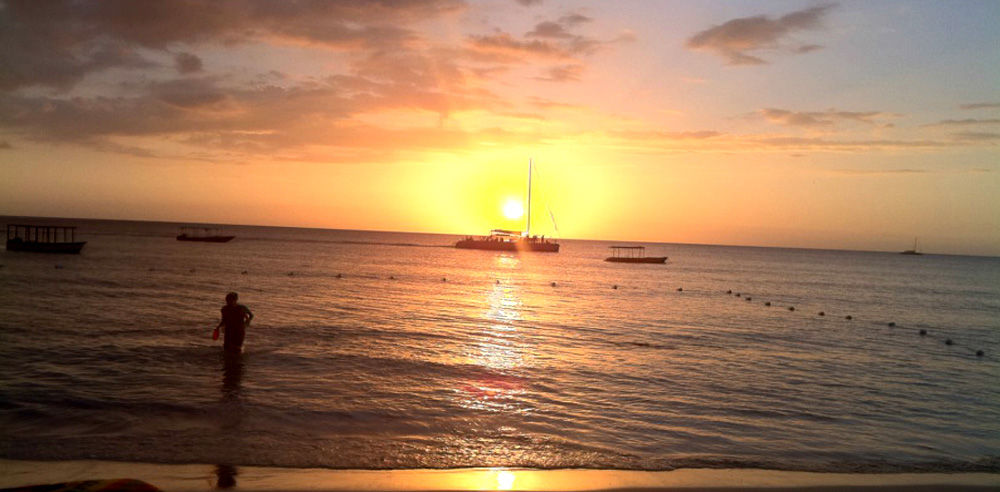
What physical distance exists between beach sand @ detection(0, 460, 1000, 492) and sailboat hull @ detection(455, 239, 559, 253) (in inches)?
5399

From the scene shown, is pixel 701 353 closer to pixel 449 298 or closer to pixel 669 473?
pixel 669 473

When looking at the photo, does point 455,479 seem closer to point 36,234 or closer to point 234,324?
point 234,324

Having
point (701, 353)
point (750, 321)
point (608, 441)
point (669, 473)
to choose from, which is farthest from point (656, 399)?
point (750, 321)

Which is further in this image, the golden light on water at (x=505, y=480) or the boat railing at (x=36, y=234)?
the boat railing at (x=36, y=234)

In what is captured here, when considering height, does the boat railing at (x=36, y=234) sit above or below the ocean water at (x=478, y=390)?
above

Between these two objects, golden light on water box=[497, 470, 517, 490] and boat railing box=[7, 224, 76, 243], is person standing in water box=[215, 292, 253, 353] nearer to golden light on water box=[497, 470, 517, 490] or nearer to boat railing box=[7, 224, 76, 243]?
golden light on water box=[497, 470, 517, 490]

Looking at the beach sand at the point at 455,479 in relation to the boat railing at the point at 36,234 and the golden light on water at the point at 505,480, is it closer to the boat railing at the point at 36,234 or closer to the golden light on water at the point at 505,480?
the golden light on water at the point at 505,480

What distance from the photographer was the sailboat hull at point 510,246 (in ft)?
489

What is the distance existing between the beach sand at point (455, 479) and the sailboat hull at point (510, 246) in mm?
137134

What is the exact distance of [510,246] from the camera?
6353 inches

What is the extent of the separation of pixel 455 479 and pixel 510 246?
152132 millimetres

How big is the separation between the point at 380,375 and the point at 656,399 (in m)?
7.22

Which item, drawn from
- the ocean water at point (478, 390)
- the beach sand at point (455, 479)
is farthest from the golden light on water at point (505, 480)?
the ocean water at point (478, 390)

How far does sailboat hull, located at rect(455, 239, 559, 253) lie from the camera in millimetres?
149000
